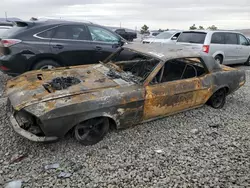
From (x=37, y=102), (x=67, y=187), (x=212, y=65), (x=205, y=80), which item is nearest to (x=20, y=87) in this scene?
(x=37, y=102)

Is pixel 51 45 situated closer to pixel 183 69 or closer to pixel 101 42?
pixel 101 42

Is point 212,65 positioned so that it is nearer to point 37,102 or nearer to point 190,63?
point 190,63

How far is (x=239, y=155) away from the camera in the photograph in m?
3.26

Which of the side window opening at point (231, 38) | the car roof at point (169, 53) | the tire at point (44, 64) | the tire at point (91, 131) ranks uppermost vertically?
Result: the side window opening at point (231, 38)

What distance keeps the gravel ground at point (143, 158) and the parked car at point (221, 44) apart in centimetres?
453

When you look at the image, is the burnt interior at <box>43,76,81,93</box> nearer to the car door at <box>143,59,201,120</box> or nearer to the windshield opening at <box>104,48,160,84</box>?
the windshield opening at <box>104,48,160,84</box>

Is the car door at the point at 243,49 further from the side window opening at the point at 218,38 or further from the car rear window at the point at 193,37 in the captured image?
the car rear window at the point at 193,37

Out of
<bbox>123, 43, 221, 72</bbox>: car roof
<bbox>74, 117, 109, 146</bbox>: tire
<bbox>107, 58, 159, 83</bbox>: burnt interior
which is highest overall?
<bbox>123, 43, 221, 72</bbox>: car roof

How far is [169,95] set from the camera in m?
3.67

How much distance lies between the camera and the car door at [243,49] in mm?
9177

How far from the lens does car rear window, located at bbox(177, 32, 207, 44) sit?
797cm

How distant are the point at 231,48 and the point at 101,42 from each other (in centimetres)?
558

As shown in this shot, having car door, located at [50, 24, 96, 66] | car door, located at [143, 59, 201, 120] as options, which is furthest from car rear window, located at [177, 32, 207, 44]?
car door, located at [50, 24, 96, 66]

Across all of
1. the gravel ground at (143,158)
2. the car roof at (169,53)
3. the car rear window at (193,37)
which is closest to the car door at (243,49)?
the car rear window at (193,37)
